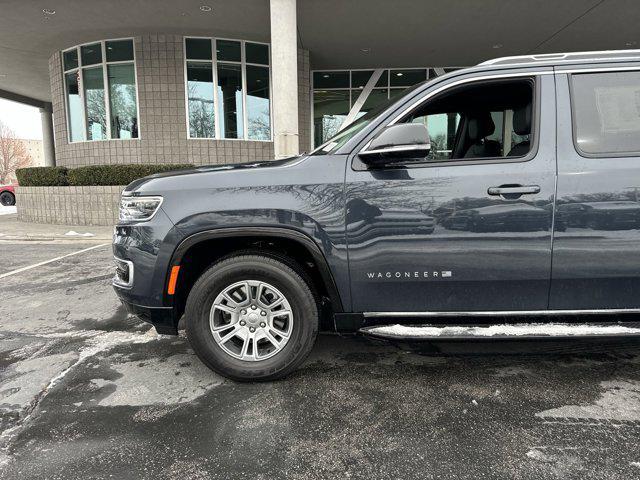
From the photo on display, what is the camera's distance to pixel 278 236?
110 inches

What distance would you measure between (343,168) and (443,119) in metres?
1.78

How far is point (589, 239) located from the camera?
2.69 m

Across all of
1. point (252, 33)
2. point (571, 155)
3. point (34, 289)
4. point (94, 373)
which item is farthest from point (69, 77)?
point (571, 155)

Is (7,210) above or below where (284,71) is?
below

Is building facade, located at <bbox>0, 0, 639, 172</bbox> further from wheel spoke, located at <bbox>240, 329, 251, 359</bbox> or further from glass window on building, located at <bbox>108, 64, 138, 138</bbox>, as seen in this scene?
wheel spoke, located at <bbox>240, 329, 251, 359</bbox>

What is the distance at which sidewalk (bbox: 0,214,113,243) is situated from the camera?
1007cm

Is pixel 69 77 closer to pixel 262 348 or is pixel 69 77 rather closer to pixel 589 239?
pixel 262 348

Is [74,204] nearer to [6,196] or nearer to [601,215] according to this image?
[601,215]

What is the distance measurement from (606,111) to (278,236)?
2.21 metres

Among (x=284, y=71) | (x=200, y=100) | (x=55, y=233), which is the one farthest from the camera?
(x=200, y=100)

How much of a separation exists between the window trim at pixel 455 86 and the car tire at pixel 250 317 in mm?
873

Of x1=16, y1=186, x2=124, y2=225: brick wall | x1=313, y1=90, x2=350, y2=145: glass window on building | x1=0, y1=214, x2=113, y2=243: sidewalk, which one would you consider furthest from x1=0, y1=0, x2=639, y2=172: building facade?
x1=0, y1=214, x2=113, y2=243: sidewalk

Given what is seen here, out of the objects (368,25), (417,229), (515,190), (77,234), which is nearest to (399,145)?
(417,229)

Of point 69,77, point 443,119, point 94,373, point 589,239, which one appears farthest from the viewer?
point 69,77
